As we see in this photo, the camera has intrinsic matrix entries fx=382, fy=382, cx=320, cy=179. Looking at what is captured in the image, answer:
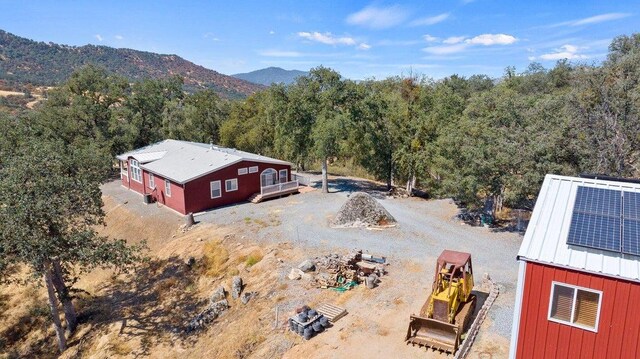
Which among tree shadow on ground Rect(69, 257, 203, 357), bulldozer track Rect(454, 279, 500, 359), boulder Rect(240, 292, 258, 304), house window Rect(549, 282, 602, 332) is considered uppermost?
house window Rect(549, 282, 602, 332)

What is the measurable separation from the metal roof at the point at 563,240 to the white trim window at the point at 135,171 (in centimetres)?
3031

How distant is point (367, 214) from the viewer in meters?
22.9

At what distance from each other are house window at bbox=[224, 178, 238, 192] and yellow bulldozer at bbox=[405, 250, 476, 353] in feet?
63.1

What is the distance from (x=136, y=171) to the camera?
1288 inches

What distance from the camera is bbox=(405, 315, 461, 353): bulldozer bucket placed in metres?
11.2

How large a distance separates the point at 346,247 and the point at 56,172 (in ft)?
44.8

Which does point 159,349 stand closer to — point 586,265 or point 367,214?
point 367,214

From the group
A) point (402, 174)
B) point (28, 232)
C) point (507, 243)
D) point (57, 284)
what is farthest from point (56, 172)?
point (402, 174)

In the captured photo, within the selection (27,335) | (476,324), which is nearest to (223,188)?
(27,335)

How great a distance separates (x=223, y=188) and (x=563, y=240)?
2338cm

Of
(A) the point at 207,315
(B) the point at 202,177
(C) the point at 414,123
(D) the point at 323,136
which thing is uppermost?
(C) the point at 414,123

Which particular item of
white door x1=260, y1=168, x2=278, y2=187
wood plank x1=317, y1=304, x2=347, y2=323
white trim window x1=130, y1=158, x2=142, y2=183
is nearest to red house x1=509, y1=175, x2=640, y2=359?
wood plank x1=317, y1=304, x2=347, y2=323

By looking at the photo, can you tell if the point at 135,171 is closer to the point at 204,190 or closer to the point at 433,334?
the point at 204,190

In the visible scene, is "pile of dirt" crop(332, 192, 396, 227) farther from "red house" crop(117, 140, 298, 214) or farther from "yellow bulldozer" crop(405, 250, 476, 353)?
"yellow bulldozer" crop(405, 250, 476, 353)
